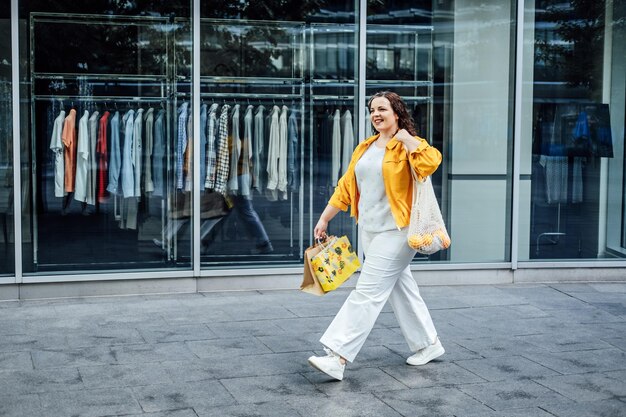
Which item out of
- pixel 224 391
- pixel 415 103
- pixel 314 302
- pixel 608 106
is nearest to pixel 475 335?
pixel 314 302

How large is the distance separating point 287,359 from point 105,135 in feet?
12.9

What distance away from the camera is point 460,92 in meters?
10.8

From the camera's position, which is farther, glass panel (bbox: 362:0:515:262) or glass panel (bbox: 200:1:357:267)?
glass panel (bbox: 362:0:515:262)

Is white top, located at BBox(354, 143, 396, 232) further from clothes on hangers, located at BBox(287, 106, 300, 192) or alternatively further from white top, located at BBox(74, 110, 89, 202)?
white top, located at BBox(74, 110, 89, 202)

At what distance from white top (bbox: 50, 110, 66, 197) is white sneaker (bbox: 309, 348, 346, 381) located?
4.39 m

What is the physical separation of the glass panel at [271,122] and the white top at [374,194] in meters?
3.72

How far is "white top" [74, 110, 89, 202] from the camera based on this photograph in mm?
9977

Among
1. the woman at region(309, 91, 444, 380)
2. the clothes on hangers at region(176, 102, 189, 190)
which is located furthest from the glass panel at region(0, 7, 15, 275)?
the woman at region(309, 91, 444, 380)

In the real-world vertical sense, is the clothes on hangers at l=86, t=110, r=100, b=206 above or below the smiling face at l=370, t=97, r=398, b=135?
below

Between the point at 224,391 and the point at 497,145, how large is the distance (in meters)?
5.59

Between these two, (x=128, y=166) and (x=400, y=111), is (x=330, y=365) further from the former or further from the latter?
(x=128, y=166)

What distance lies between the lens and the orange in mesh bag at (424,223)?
6.50m

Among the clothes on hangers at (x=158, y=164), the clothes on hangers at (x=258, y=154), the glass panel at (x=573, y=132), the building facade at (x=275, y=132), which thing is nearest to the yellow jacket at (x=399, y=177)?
the building facade at (x=275, y=132)

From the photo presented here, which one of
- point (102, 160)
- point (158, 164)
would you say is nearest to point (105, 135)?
point (102, 160)
